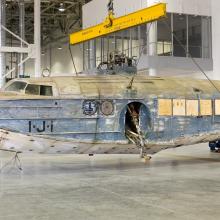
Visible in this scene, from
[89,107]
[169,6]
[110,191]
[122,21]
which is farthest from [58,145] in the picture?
[169,6]

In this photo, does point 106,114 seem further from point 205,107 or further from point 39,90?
point 205,107

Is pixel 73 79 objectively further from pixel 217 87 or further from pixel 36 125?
pixel 217 87

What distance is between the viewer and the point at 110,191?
10836 millimetres

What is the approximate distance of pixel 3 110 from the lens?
12.5m

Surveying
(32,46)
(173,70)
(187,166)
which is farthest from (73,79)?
(32,46)

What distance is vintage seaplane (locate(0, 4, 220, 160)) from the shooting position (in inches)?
504

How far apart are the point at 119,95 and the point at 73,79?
1593 mm

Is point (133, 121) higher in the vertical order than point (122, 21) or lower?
lower

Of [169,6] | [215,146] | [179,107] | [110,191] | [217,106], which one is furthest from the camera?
[169,6]

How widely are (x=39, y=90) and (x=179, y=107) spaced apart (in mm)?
4888

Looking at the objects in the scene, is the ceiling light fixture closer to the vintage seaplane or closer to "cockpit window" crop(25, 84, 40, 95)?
the vintage seaplane

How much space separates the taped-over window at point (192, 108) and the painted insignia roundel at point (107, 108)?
301 centimetres

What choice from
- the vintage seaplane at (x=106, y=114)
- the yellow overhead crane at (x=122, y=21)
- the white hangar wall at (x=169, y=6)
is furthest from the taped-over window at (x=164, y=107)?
the white hangar wall at (x=169, y=6)

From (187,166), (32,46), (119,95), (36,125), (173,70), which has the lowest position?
(187,166)
